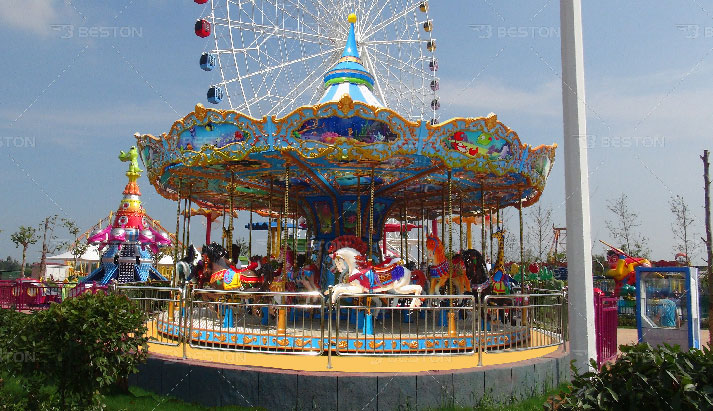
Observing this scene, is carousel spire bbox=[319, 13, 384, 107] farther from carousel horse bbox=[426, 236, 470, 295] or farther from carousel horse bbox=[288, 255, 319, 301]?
carousel horse bbox=[288, 255, 319, 301]

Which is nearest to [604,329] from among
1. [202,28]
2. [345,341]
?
[345,341]

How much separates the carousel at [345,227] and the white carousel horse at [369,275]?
23 millimetres

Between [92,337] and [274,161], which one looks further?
[274,161]

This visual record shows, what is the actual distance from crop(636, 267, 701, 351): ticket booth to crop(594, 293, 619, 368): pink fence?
481mm

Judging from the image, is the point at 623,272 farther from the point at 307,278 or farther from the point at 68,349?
the point at 68,349

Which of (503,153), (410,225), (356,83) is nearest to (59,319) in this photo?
(503,153)

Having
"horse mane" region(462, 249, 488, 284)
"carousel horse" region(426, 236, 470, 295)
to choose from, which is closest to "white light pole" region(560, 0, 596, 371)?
"carousel horse" region(426, 236, 470, 295)

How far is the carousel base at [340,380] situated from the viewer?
18.6 ft

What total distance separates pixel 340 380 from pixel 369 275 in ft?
10.6

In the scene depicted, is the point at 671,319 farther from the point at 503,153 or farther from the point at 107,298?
the point at 107,298

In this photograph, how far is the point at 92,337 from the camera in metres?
4.83

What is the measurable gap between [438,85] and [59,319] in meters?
16.8

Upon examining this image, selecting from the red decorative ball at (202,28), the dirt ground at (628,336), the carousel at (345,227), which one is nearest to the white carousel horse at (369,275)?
the carousel at (345,227)

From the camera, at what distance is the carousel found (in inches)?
274
